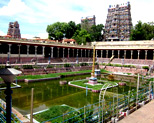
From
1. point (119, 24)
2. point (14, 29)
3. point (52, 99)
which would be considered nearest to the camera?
point (52, 99)

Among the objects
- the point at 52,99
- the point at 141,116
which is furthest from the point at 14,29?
the point at 141,116

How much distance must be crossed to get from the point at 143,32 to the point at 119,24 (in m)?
14.0

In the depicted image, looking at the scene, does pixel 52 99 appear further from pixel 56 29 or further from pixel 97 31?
pixel 97 31

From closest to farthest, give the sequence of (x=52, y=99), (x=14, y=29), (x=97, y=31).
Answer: (x=52, y=99)
(x=14, y=29)
(x=97, y=31)

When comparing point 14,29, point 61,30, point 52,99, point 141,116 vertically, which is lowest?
point 52,99

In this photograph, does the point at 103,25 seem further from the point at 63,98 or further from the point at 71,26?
the point at 63,98

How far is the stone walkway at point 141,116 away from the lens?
6.71 meters

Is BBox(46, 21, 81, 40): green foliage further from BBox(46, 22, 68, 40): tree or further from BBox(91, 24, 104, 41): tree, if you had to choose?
BBox(91, 24, 104, 41): tree

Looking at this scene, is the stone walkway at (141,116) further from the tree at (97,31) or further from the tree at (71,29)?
the tree at (97,31)

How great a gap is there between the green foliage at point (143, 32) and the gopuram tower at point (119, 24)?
7.38 meters

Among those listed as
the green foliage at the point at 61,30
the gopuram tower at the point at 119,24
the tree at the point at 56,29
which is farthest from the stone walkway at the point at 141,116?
the gopuram tower at the point at 119,24

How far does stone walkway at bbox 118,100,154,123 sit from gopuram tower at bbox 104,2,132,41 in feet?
190

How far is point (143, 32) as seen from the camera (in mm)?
51906

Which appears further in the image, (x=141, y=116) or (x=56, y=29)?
(x=56, y=29)
